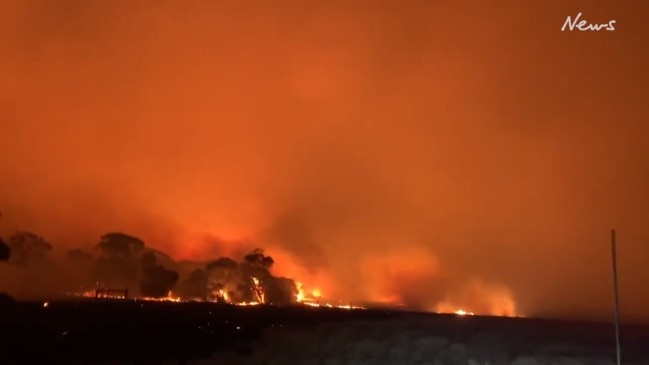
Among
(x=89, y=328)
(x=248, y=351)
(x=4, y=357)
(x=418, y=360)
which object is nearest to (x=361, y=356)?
(x=418, y=360)

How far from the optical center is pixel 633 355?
1293 inches

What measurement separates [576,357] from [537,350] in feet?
12.9

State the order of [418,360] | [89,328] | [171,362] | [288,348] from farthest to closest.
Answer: [89,328], [288,348], [171,362], [418,360]

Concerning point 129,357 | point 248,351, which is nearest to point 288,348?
point 248,351

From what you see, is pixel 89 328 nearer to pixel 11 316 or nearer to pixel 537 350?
pixel 11 316

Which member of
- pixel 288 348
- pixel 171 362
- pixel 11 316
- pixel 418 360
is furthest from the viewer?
pixel 11 316

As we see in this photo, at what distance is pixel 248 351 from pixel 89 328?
19.4 m

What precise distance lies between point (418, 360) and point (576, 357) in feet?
20.1

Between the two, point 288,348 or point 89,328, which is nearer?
point 288,348

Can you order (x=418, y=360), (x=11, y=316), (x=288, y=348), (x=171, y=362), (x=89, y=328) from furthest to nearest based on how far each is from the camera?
(x=89, y=328), (x=11, y=316), (x=288, y=348), (x=171, y=362), (x=418, y=360)

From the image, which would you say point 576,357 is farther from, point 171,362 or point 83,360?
point 83,360

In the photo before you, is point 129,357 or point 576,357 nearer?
point 576,357

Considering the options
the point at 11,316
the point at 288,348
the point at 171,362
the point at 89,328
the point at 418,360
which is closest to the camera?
the point at 418,360

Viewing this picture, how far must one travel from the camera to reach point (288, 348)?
110 ft
